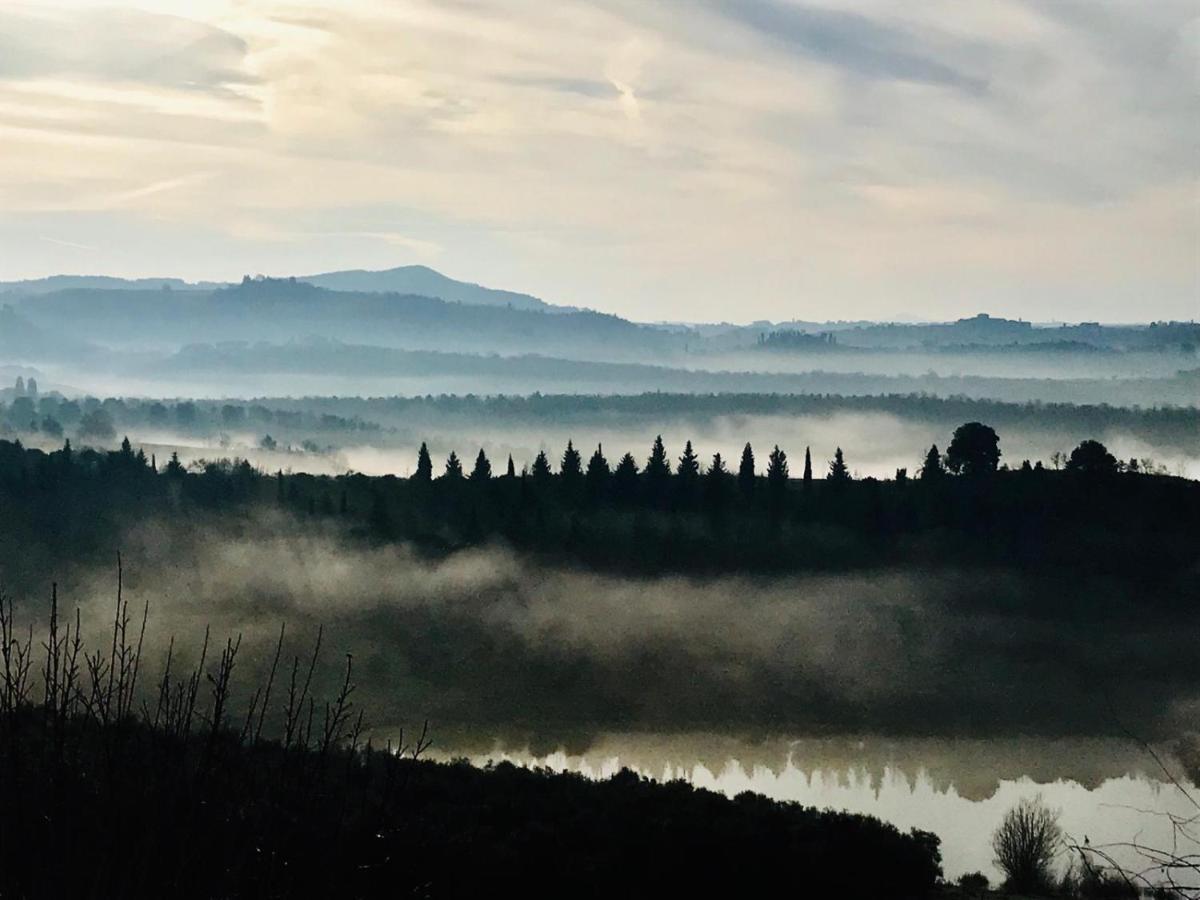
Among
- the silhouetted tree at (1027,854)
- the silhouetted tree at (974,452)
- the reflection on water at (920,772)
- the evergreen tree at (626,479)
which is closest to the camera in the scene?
the silhouetted tree at (1027,854)

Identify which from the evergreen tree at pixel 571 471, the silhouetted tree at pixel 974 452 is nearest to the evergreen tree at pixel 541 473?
the evergreen tree at pixel 571 471

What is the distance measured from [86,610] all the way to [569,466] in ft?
230

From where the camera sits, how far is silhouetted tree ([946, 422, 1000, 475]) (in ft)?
537

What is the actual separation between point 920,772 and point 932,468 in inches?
1528

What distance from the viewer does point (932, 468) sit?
539 feet

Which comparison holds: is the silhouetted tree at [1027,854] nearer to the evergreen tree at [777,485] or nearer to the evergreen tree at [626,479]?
the evergreen tree at [777,485]

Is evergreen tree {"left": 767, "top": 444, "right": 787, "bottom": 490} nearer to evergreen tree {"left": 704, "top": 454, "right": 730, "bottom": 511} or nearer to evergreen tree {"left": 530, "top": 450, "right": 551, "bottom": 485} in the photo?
evergreen tree {"left": 704, "top": 454, "right": 730, "bottom": 511}

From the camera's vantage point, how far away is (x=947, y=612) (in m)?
173

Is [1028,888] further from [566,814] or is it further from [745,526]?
[745,526]

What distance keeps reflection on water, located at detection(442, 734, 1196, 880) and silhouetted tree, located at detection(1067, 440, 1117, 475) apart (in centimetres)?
3292

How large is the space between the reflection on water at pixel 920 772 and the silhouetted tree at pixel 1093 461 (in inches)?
1296

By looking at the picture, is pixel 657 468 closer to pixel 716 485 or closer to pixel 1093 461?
pixel 716 485

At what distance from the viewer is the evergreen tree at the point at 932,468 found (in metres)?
164

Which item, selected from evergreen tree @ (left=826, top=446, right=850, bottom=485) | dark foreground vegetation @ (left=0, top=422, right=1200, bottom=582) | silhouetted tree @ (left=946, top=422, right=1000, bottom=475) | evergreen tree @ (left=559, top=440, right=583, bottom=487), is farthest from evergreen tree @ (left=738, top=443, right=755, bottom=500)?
silhouetted tree @ (left=946, top=422, right=1000, bottom=475)
